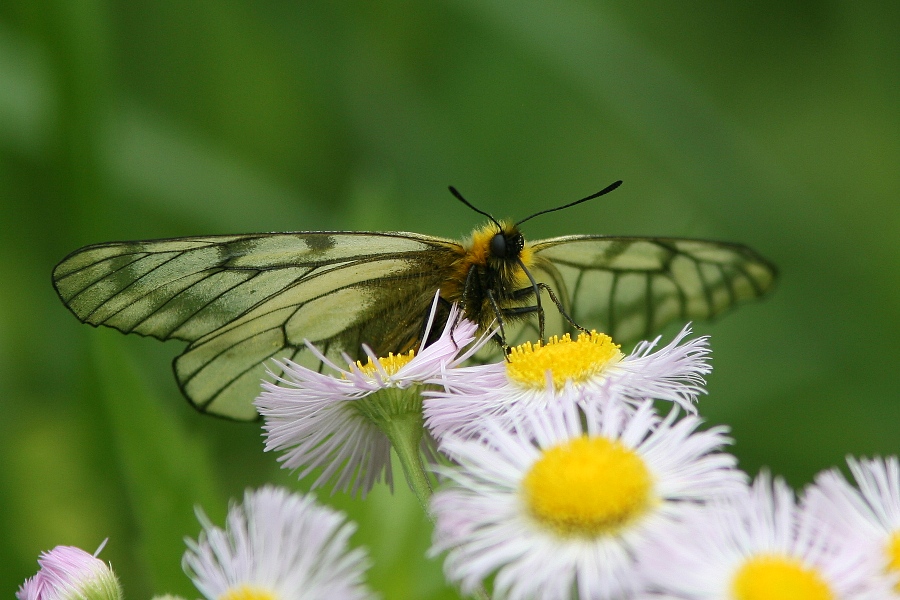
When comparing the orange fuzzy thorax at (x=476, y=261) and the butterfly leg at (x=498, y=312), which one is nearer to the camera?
the butterfly leg at (x=498, y=312)

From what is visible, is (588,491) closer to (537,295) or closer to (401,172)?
(537,295)

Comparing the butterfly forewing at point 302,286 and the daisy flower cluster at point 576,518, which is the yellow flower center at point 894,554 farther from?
the butterfly forewing at point 302,286

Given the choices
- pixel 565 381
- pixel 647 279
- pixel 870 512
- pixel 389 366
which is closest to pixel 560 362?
pixel 565 381

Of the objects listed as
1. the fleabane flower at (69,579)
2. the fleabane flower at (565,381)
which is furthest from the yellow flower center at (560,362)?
the fleabane flower at (69,579)

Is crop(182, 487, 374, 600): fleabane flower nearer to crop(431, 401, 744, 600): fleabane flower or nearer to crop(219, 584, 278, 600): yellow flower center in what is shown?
crop(219, 584, 278, 600): yellow flower center

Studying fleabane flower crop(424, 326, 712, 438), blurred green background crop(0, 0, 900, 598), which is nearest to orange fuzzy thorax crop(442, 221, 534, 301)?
fleabane flower crop(424, 326, 712, 438)

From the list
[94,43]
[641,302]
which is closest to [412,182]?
[94,43]
